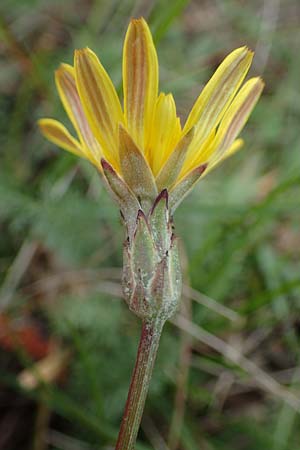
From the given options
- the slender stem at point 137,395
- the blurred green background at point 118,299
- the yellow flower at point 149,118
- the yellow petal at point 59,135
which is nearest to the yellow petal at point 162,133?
the yellow flower at point 149,118

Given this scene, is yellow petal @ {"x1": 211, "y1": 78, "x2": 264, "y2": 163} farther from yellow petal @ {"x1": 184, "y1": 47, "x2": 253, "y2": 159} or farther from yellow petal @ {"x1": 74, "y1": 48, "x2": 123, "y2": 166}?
yellow petal @ {"x1": 74, "y1": 48, "x2": 123, "y2": 166}

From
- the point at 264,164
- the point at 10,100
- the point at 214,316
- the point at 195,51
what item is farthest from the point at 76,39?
the point at 214,316

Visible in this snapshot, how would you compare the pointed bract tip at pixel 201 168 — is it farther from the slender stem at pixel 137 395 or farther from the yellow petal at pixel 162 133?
the slender stem at pixel 137 395

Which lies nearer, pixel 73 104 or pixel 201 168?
pixel 201 168

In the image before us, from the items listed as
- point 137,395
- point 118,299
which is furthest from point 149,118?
point 118,299

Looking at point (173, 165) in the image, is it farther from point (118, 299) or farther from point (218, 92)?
point (118, 299)

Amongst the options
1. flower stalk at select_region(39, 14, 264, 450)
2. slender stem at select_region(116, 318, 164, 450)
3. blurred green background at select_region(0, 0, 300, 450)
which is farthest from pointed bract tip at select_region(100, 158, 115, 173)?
blurred green background at select_region(0, 0, 300, 450)
